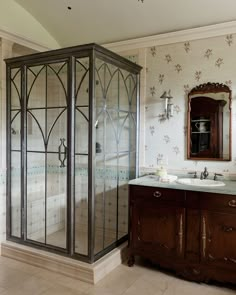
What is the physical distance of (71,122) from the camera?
8.99 ft

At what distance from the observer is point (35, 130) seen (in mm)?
3084

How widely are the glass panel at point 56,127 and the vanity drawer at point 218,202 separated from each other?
1393 millimetres

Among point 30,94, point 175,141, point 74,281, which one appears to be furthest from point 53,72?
point 74,281

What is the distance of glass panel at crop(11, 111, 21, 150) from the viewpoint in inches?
124

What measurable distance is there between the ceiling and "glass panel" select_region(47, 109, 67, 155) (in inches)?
46.6

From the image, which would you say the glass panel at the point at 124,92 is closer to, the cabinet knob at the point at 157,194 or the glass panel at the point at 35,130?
the glass panel at the point at 35,130

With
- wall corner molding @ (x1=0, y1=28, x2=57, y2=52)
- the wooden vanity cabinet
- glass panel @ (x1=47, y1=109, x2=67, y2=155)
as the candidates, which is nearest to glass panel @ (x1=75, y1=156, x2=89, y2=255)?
glass panel @ (x1=47, y1=109, x2=67, y2=155)

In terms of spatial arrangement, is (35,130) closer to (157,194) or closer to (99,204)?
(99,204)

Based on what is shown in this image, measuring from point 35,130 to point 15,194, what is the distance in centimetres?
75

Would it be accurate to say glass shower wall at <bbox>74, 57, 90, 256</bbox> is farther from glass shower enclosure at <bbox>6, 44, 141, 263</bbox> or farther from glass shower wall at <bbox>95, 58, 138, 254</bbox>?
glass shower wall at <bbox>95, 58, 138, 254</bbox>

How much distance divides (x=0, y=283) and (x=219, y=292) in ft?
6.18

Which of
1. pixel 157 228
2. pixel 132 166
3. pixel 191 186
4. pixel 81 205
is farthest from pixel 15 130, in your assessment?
pixel 191 186

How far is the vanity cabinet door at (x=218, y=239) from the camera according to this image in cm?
241

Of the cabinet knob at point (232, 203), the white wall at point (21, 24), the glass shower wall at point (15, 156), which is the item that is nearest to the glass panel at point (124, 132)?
the glass shower wall at point (15, 156)
